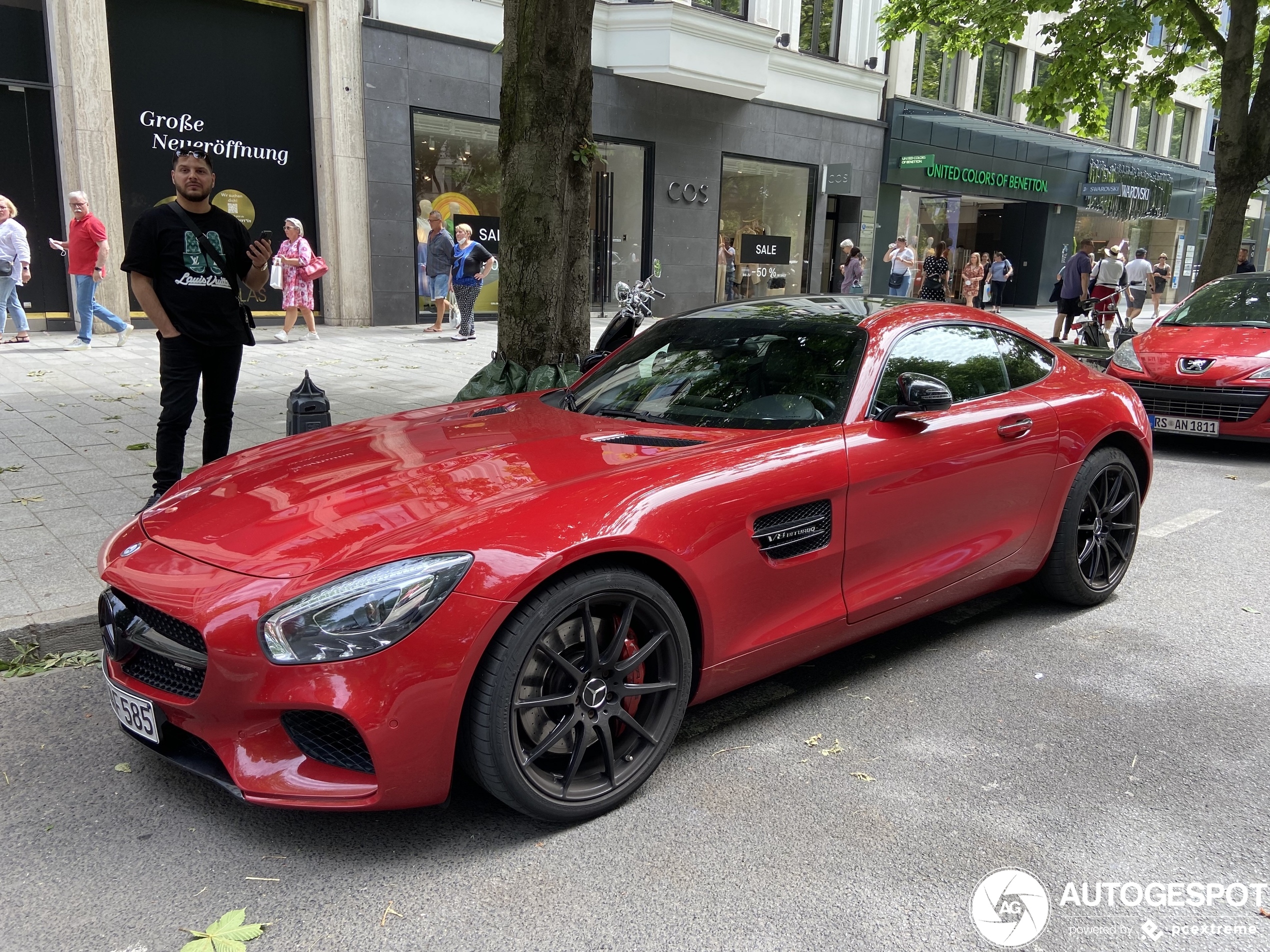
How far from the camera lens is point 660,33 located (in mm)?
17812

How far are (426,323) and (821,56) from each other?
1158 centimetres

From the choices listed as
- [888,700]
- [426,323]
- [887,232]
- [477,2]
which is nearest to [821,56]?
[887,232]

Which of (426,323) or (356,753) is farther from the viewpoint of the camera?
(426,323)

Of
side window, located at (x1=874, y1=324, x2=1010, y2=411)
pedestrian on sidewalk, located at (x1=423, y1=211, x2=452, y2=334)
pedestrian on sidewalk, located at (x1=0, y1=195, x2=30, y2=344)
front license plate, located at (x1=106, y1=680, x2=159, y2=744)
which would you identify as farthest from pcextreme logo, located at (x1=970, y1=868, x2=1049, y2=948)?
pedestrian on sidewalk, located at (x1=423, y1=211, x2=452, y2=334)

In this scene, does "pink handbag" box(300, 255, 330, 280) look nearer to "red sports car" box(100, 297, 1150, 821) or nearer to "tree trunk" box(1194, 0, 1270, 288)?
"red sports car" box(100, 297, 1150, 821)

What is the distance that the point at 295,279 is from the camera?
13.5 metres

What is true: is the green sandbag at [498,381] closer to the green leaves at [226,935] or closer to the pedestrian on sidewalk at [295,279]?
the green leaves at [226,935]

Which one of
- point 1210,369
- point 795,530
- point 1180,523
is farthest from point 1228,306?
point 795,530

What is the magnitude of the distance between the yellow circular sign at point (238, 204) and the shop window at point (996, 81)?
778 inches

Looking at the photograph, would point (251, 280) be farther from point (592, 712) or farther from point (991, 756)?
point (991, 756)

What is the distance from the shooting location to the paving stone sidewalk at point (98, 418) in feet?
14.0

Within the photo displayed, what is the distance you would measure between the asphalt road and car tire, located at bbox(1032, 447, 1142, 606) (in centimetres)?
58

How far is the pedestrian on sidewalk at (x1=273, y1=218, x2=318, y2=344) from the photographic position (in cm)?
1324

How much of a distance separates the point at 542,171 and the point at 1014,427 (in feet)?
12.8
